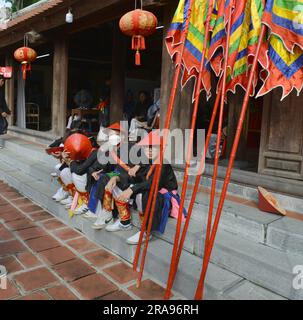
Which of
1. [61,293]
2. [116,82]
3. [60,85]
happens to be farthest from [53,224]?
[116,82]

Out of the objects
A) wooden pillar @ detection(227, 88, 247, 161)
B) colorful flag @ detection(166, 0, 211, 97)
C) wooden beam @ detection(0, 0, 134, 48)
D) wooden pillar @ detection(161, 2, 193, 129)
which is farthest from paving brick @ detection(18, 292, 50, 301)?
wooden beam @ detection(0, 0, 134, 48)

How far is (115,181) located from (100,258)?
0.93 meters

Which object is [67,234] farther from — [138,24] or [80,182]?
[138,24]

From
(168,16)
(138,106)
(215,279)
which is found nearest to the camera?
(215,279)

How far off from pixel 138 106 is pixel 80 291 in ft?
24.4

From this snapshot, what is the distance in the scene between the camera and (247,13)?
9.96 feet

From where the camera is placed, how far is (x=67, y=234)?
4.66 m

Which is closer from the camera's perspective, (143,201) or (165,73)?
(143,201)

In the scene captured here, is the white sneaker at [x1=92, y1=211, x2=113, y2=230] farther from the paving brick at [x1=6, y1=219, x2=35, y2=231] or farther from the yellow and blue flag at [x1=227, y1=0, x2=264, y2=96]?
the yellow and blue flag at [x1=227, y1=0, x2=264, y2=96]

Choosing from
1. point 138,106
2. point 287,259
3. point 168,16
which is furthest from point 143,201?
point 138,106

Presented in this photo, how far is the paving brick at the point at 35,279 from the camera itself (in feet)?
10.9

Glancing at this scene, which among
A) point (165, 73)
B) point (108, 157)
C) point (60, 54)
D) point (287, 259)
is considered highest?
point (60, 54)

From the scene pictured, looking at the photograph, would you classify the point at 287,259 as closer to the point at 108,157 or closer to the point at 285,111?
the point at 285,111

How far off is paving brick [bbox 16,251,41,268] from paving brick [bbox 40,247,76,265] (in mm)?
102
